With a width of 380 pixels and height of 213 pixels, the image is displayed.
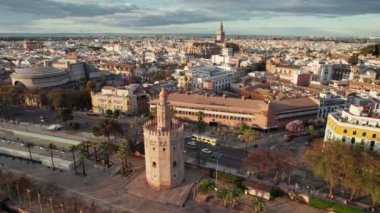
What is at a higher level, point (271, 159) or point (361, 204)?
point (271, 159)

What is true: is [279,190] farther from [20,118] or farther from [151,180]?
[20,118]

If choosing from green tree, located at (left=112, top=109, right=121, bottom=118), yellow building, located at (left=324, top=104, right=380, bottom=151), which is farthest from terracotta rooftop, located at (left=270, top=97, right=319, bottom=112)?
green tree, located at (left=112, top=109, right=121, bottom=118)

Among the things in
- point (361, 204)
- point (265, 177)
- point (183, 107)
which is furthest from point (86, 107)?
point (361, 204)

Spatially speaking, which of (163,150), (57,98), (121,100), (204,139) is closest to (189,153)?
(204,139)

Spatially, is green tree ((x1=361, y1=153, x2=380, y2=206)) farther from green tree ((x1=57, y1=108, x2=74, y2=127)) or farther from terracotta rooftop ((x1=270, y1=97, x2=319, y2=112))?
green tree ((x1=57, y1=108, x2=74, y2=127))

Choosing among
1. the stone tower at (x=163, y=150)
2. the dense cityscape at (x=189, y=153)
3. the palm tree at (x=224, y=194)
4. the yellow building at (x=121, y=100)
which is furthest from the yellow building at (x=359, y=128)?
the yellow building at (x=121, y=100)

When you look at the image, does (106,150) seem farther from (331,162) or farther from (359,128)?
(359,128)
